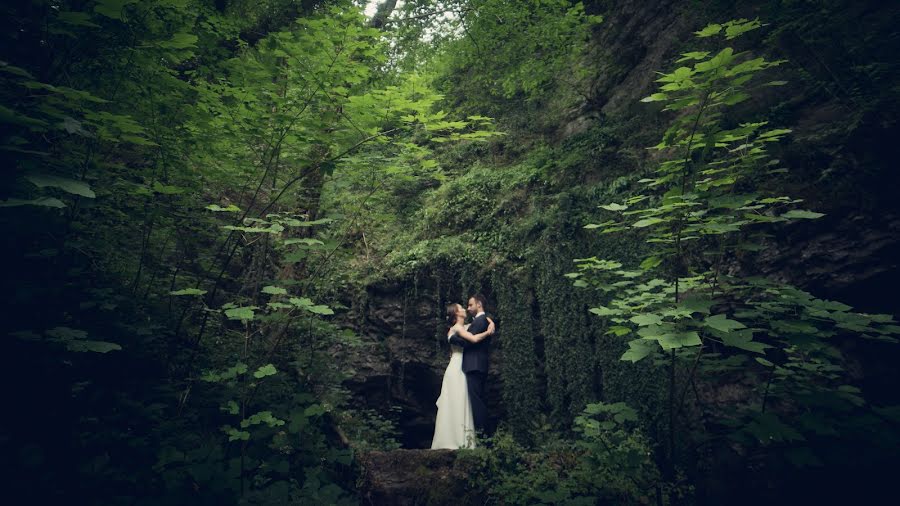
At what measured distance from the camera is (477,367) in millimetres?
5898

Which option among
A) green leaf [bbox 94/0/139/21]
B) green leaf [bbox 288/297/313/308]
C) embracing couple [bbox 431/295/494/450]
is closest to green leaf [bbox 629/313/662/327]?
green leaf [bbox 288/297/313/308]

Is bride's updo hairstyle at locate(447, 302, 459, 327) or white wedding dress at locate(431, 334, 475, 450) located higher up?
bride's updo hairstyle at locate(447, 302, 459, 327)

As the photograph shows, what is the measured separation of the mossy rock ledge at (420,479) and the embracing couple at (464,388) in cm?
109

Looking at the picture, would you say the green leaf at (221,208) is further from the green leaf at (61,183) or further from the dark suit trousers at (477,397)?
the dark suit trousers at (477,397)

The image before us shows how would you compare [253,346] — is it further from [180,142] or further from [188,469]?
[180,142]

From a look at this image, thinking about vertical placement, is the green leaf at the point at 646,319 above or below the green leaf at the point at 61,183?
below

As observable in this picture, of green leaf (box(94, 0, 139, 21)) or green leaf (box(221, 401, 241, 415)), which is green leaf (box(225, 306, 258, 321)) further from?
green leaf (box(94, 0, 139, 21))

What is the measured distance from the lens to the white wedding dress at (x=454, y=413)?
560cm

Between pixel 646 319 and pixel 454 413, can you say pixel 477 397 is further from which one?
pixel 646 319

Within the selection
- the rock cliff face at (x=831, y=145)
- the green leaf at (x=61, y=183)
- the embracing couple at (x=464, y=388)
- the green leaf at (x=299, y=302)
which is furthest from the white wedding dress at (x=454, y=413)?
the green leaf at (x=61, y=183)

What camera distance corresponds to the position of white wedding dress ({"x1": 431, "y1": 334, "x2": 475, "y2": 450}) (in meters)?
5.60

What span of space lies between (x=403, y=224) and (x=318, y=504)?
7.28m

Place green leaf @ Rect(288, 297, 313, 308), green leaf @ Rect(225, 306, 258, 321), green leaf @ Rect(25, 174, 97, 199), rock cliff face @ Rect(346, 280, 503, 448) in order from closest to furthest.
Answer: green leaf @ Rect(25, 174, 97, 199) < green leaf @ Rect(225, 306, 258, 321) < green leaf @ Rect(288, 297, 313, 308) < rock cliff face @ Rect(346, 280, 503, 448)

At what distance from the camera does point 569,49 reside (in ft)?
23.4
